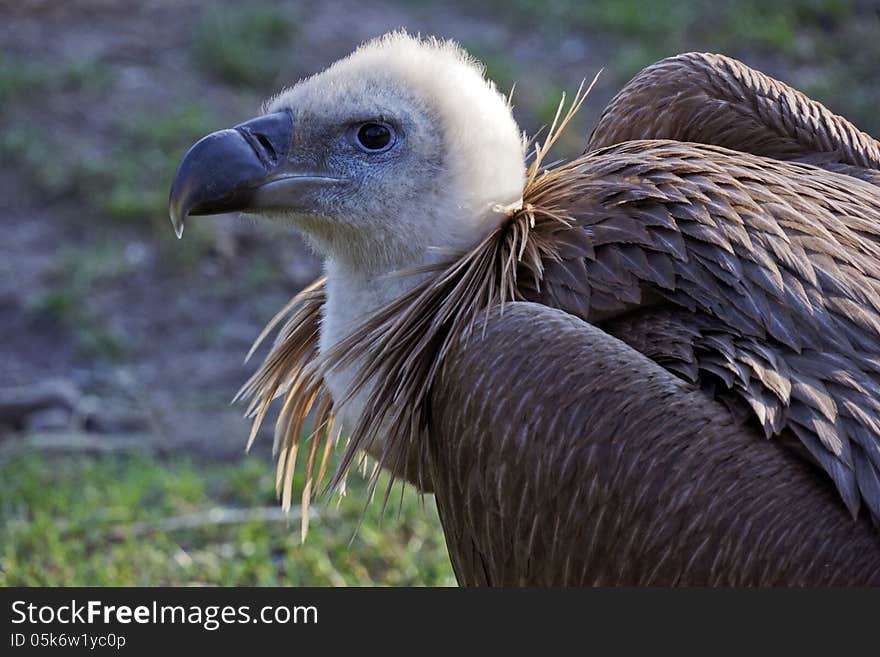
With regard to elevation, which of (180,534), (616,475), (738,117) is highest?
(738,117)

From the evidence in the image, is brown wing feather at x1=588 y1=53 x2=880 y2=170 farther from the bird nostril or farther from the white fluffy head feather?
the bird nostril

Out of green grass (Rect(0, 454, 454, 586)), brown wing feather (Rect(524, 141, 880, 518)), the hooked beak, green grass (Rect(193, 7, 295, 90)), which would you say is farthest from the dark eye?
green grass (Rect(193, 7, 295, 90))

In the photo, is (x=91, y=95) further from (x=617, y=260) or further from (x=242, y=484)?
(x=617, y=260)

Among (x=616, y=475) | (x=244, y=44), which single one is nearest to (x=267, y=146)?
(x=616, y=475)

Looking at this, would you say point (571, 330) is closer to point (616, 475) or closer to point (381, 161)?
point (616, 475)

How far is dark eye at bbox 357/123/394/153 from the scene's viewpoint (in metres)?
3.46

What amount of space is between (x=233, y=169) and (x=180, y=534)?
7.14 ft

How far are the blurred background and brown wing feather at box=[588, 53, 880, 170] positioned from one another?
1786 millimetres

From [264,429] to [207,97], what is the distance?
3.33m

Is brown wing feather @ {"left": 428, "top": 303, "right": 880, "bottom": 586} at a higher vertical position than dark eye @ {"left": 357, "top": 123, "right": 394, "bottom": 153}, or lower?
lower

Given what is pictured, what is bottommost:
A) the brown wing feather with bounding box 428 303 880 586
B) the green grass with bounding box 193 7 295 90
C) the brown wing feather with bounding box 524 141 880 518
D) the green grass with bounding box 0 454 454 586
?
the brown wing feather with bounding box 428 303 880 586

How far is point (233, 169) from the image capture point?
10.9 feet

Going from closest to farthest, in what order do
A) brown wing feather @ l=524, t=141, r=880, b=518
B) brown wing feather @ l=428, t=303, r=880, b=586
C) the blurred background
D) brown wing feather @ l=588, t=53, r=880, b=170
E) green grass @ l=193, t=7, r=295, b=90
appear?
brown wing feather @ l=428, t=303, r=880, b=586 → brown wing feather @ l=524, t=141, r=880, b=518 → brown wing feather @ l=588, t=53, r=880, b=170 → the blurred background → green grass @ l=193, t=7, r=295, b=90

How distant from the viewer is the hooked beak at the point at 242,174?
10.8 ft
